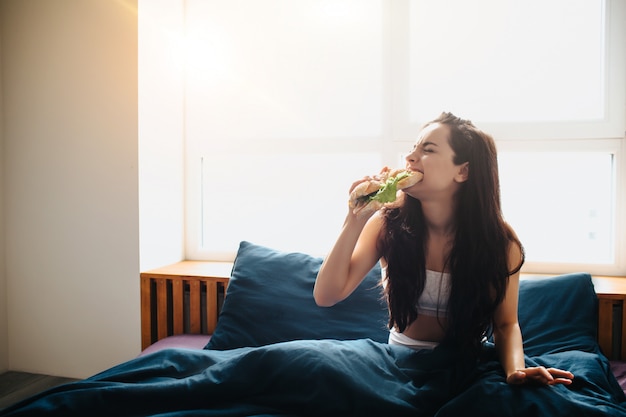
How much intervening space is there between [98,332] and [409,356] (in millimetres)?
1811

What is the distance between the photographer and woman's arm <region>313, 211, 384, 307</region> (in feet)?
4.72

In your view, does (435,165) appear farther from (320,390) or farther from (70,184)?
(70,184)

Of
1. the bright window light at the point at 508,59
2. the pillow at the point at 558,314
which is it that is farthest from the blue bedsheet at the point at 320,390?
the bright window light at the point at 508,59

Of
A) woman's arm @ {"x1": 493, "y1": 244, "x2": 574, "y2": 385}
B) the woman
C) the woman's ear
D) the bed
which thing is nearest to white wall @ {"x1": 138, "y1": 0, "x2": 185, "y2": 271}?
the bed

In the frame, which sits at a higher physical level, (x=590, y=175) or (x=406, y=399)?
(x=590, y=175)

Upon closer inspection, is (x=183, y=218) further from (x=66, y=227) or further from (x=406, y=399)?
(x=406, y=399)

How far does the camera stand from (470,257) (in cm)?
144

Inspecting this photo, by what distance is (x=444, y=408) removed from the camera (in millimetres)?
1134

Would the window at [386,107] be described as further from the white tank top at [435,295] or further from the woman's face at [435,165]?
the white tank top at [435,295]

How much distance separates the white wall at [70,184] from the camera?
7.45 feet

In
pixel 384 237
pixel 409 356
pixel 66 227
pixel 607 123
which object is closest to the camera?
pixel 409 356

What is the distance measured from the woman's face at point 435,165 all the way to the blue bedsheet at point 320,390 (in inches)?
20.2

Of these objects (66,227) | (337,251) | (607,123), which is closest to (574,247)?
(607,123)

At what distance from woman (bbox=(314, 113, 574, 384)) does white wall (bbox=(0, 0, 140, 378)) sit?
4.43ft
